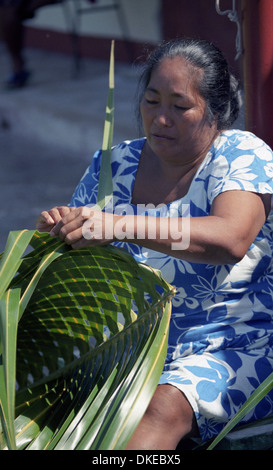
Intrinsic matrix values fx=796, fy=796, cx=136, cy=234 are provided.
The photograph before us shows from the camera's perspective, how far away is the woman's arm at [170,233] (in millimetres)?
1654

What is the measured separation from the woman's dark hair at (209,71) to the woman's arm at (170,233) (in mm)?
361

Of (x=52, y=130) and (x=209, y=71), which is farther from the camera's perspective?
(x=52, y=130)

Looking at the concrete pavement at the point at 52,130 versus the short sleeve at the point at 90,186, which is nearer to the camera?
the short sleeve at the point at 90,186

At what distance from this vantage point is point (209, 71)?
1943 millimetres

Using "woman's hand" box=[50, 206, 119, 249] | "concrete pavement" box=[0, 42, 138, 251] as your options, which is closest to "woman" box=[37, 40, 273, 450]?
"woman's hand" box=[50, 206, 119, 249]

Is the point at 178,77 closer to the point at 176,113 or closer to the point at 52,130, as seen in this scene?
the point at 176,113

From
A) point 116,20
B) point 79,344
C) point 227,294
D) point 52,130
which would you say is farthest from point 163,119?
point 116,20

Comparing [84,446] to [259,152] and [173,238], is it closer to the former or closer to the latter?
[173,238]

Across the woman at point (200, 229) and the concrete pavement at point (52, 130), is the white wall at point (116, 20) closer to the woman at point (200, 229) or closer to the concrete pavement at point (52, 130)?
the concrete pavement at point (52, 130)

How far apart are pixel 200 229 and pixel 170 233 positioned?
2.5 inches

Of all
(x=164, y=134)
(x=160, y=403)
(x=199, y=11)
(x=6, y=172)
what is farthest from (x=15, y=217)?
(x=160, y=403)

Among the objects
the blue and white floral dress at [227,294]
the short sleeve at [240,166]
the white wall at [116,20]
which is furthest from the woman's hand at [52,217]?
the white wall at [116,20]

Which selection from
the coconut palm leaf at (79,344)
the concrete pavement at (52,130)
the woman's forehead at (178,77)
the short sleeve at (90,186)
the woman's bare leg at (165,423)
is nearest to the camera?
the coconut palm leaf at (79,344)

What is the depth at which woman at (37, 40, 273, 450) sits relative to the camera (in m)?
1.68
